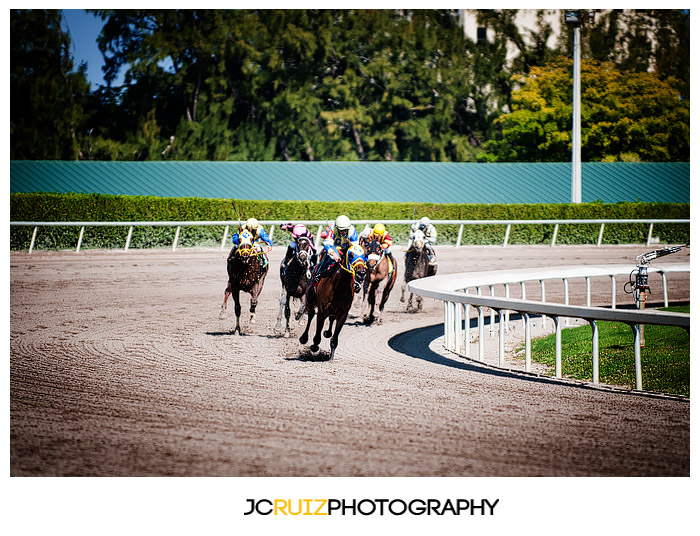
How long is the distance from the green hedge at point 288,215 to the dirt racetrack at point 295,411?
7.85 meters

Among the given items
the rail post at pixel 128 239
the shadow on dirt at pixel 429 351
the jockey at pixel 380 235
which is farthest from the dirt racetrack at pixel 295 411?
the rail post at pixel 128 239

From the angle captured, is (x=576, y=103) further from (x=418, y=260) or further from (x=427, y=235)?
(x=418, y=260)

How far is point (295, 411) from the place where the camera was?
5445mm

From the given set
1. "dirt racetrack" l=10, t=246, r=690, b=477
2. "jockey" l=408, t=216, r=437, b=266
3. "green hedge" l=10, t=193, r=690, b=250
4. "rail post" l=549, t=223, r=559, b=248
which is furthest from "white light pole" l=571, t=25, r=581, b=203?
"dirt racetrack" l=10, t=246, r=690, b=477

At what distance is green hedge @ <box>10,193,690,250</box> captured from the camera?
17.8 metres

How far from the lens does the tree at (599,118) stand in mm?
27797

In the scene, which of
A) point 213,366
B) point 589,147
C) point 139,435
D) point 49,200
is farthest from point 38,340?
point 589,147

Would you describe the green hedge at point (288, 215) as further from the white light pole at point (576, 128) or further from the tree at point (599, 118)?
the tree at point (599, 118)

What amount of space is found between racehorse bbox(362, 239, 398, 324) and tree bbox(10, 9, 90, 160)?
646 centimetres

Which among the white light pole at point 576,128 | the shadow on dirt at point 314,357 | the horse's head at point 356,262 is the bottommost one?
the shadow on dirt at point 314,357

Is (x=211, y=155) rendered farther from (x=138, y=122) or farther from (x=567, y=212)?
(x=567, y=212)

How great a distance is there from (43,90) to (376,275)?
10.9 m

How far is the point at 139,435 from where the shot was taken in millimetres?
4727
